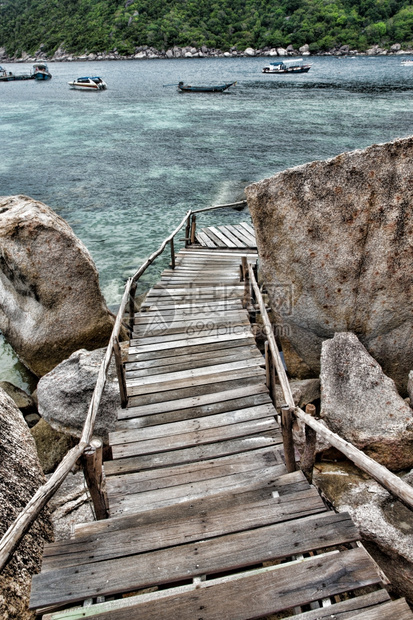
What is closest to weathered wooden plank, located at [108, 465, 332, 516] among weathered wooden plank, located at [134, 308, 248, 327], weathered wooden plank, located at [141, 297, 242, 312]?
weathered wooden plank, located at [134, 308, 248, 327]

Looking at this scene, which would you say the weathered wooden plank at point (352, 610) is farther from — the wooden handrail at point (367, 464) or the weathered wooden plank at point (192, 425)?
the weathered wooden plank at point (192, 425)

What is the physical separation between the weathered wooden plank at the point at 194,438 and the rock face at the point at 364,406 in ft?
4.91

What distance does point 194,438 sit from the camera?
5230 millimetres

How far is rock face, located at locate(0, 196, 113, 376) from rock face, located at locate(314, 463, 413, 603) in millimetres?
6375

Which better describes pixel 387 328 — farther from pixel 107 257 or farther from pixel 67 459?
pixel 107 257

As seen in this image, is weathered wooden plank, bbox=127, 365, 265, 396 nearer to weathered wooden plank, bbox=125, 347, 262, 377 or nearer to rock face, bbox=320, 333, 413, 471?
weathered wooden plank, bbox=125, 347, 262, 377

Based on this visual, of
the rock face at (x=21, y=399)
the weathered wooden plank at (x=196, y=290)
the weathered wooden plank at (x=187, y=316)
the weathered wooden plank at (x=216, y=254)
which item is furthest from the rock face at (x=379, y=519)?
the weathered wooden plank at (x=216, y=254)

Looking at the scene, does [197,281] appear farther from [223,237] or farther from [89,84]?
[89,84]

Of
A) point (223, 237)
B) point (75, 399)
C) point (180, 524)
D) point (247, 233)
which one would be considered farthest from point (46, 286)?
point (247, 233)

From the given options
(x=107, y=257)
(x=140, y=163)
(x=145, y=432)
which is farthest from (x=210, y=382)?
(x=140, y=163)

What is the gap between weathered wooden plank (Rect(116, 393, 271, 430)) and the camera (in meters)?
5.62

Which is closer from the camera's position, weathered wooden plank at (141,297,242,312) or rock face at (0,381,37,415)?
rock face at (0,381,37,415)

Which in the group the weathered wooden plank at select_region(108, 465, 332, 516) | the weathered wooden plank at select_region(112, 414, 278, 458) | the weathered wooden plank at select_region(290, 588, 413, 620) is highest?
the weathered wooden plank at select_region(290, 588, 413, 620)

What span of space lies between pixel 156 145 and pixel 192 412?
2992 centimetres
